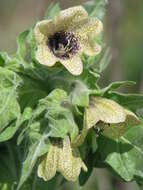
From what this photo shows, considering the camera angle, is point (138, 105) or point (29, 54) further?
point (29, 54)

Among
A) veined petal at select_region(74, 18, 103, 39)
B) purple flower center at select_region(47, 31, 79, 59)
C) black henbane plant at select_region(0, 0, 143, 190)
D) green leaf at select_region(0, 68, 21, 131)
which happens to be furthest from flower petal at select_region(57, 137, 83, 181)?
veined petal at select_region(74, 18, 103, 39)

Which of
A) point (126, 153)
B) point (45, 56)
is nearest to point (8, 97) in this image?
point (45, 56)

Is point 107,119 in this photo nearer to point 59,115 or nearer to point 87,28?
point 59,115

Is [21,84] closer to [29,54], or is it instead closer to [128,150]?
[29,54]

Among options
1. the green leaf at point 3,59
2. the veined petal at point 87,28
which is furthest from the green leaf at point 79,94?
the green leaf at point 3,59

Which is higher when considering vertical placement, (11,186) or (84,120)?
(84,120)

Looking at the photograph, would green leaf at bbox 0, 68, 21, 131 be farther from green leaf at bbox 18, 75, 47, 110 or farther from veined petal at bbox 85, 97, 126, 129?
veined petal at bbox 85, 97, 126, 129

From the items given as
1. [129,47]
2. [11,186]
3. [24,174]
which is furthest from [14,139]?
[129,47]

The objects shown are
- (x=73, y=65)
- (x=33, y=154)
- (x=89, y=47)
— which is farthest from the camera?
(x=89, y=47)
